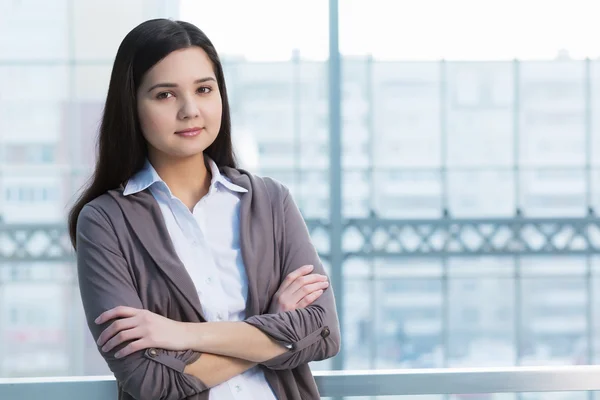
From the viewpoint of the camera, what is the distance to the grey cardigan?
1.08m

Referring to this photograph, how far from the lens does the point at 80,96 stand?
9406mm

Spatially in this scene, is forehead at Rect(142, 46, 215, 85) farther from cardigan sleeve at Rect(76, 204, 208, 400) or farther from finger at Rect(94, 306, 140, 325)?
finger at Rect(94, 306, 140, 325)

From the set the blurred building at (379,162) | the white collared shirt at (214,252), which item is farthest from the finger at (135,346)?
the blurred building at (379,162)

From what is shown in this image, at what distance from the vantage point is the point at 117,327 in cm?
106

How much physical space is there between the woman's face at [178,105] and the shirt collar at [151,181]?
0.05 meters

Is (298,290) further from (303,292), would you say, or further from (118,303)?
(118,303)

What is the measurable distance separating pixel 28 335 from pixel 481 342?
5.85 m

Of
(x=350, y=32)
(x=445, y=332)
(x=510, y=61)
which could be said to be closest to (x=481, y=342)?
(x=445, y=332)

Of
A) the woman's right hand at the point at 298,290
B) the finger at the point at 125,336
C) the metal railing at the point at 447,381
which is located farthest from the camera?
the metal railing at the point at 447,381

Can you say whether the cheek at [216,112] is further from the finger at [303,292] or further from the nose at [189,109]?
the finger at [303,292]

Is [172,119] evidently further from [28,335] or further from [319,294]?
[28,335]

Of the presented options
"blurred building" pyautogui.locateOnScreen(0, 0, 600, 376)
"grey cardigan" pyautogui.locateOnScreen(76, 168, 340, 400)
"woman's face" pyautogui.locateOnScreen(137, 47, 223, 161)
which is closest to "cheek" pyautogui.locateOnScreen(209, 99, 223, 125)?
"woman's face" pyautogui.locateOnScreen(137, 47, 223, 161)

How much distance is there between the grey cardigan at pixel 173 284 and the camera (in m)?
1.08

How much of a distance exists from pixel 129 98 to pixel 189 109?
0.09m
